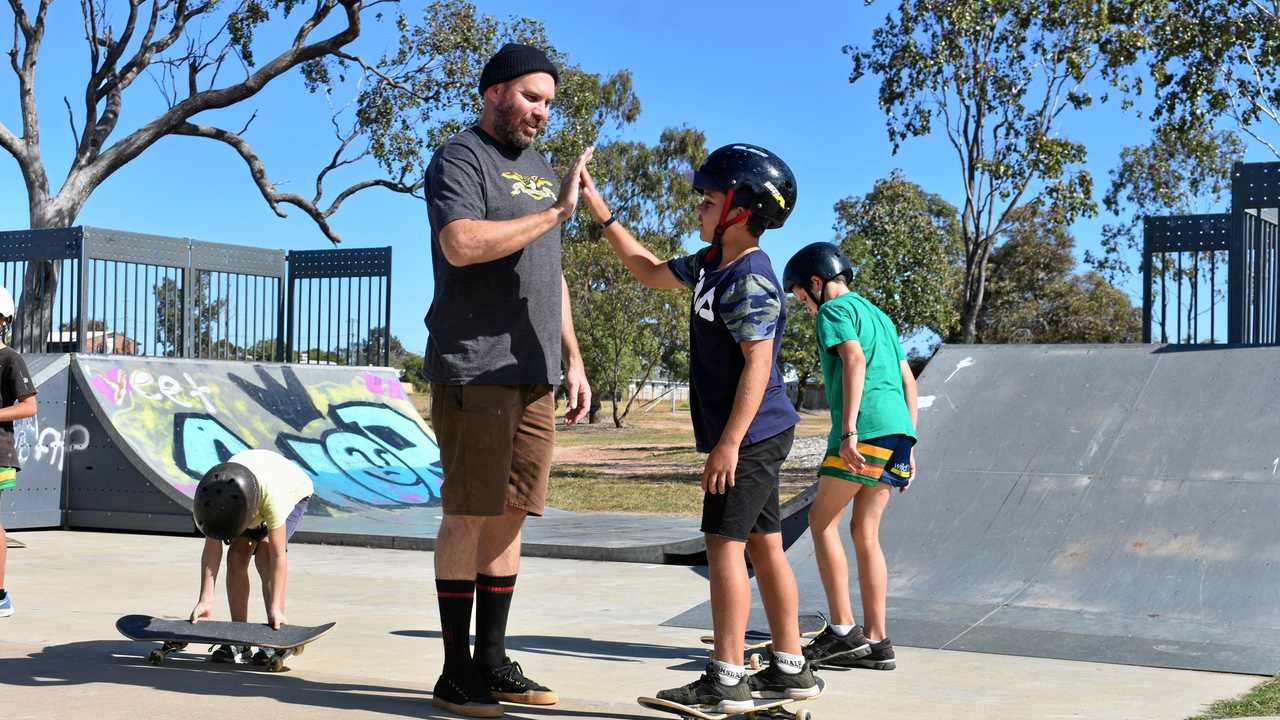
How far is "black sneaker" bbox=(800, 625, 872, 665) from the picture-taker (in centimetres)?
487

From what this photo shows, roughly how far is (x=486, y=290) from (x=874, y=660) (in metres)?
2.10

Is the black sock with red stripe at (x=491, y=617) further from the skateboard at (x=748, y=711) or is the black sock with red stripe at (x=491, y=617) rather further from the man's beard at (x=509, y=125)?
the man's beard at (x=509, y=125)

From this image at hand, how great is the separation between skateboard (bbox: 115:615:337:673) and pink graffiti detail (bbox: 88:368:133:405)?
24.2 ft

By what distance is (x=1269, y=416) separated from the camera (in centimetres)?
706

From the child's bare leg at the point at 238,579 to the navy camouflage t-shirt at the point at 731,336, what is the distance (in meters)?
1.98

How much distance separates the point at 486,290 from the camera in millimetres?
4062

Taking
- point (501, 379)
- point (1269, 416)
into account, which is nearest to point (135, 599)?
point (501, 379)

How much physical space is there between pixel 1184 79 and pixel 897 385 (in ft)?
59.5

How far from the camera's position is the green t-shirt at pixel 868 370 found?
5.01 meters

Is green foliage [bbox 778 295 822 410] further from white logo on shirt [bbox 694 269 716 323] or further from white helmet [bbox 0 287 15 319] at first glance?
white logo on shirt [bbox 694 269 716 323]

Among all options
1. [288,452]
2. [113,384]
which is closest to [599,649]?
[288,452]

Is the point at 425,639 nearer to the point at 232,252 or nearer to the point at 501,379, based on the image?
the point at 501,379

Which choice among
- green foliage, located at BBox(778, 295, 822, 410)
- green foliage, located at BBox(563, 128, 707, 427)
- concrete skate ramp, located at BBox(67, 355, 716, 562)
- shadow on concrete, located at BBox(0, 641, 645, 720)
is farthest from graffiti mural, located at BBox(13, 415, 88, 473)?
green foliage, located at BBox(778, 295, 822, 410)

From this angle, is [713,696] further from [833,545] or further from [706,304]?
[833,545]
